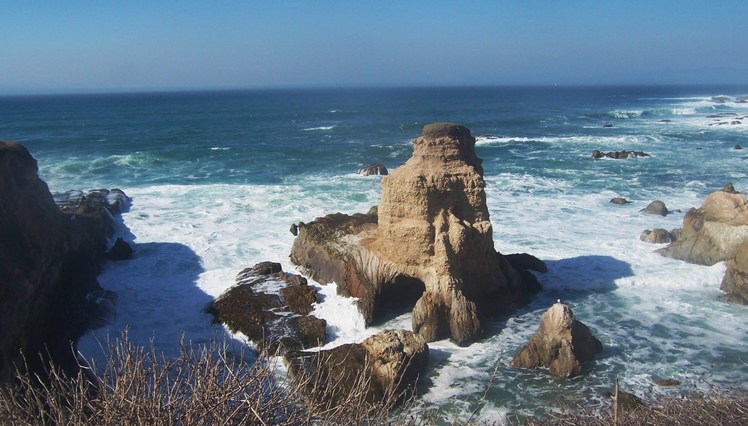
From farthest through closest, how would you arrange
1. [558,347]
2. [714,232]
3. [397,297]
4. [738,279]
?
[714,232], [738,279], [397,297], [558,347]

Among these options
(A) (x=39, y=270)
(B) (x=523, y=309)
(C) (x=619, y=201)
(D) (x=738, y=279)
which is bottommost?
(B) (x=523, y=309)

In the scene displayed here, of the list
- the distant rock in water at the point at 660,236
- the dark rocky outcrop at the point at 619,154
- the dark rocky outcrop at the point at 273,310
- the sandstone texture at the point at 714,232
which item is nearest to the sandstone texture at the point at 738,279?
the sandstone texture at the point at 714,232

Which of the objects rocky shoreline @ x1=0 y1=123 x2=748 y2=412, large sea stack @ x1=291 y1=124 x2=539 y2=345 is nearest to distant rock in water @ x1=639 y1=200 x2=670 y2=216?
rocky shoreline @ x1=0 y1=123 x2=748 y2=412

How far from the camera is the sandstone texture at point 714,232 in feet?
60.0

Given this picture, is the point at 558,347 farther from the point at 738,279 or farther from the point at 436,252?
the point at 738,279

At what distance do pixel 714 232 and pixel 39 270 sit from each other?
1919cm

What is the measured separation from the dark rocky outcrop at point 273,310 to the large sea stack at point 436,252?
117 centimetres

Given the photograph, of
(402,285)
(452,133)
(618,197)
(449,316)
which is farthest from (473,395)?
(618,197)

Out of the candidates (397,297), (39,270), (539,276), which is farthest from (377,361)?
(39,270)

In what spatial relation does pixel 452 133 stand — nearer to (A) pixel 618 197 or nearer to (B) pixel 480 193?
(B) pixel 480 193

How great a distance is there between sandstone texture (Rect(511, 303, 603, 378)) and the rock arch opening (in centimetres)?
340

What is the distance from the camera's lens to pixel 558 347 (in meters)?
12.9

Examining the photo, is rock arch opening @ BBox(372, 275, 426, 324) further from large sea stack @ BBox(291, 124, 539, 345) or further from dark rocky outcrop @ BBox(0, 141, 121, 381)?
dark rocky outcrop @ BBox(0, 141, 121, 381)

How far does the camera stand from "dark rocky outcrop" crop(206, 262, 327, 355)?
14203 millimetres
